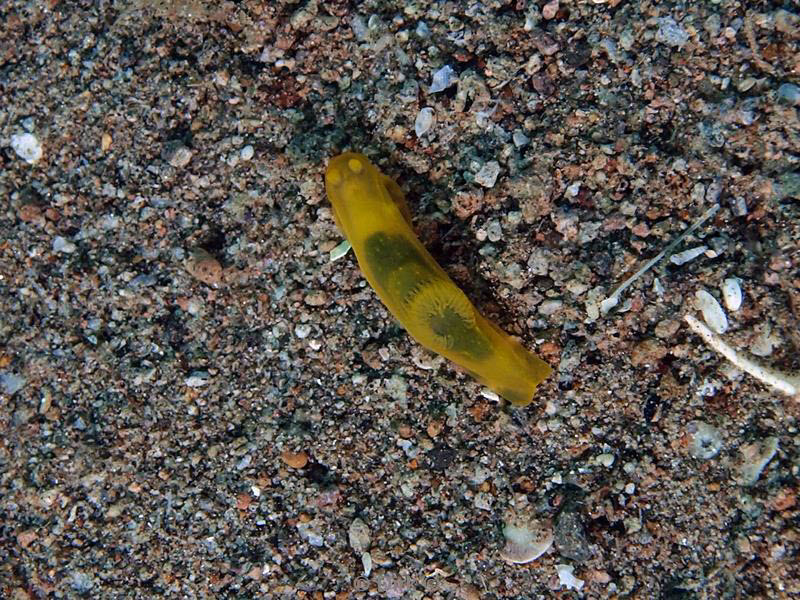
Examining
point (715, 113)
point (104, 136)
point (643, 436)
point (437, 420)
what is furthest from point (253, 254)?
point (715, 113)

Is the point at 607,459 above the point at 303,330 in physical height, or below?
below

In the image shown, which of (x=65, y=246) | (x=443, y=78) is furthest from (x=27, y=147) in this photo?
(x=443, y=78)

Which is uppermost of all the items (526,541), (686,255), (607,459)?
(686,255)

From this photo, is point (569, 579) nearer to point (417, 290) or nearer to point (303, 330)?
point (417, 290)

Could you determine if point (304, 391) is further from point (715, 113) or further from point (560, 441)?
point (715, 113)

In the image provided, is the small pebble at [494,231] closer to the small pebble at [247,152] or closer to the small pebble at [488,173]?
the small pebble at [488,173]

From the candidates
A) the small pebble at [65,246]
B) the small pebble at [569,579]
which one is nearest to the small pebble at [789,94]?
the small pebble at [569,579]

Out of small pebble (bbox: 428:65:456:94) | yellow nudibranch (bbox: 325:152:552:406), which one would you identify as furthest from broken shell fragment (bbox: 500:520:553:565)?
small pebble (bbox: 428:65:456:94)
